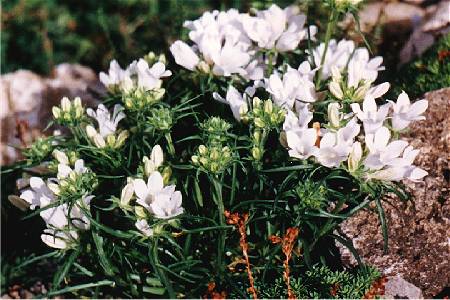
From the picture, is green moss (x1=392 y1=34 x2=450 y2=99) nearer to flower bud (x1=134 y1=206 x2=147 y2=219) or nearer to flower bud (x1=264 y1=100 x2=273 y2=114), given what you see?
flower bud (x1=264 y1=100 x2=273 y2=114)

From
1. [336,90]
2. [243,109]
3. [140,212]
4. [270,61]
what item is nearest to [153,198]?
[140,212]

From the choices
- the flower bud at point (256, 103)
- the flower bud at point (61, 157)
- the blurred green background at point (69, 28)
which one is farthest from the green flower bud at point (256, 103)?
the blurred green background at point (69, 28)

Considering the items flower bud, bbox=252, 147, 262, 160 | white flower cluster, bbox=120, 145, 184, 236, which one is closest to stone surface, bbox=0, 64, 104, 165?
white flower cluster, bbox=120, 145, 184, 236

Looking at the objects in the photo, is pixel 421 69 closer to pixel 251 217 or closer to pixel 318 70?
pixel 318 70

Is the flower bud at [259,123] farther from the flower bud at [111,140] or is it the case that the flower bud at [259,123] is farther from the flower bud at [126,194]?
the flower bud at [111,140]

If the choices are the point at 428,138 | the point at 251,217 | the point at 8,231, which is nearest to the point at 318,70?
the point at 428,138

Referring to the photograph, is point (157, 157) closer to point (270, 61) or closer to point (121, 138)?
point (121, 138)
